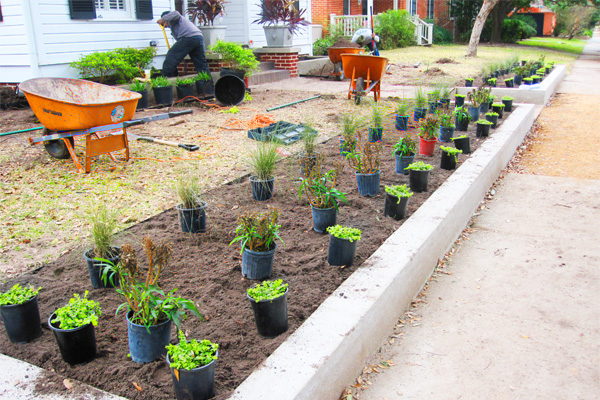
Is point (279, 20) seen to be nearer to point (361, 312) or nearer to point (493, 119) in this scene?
point (493, 119)

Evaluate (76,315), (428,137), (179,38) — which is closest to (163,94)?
(179,38)

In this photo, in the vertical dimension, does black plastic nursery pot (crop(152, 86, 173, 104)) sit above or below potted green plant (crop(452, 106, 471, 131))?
above

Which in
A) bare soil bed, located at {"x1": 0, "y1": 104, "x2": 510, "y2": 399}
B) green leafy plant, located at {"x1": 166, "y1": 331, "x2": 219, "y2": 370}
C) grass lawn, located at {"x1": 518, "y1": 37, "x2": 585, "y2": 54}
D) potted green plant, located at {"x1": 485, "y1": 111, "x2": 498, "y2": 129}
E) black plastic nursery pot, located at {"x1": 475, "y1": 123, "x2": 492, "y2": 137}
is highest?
grass lawn, located at {"x1": 518, "y1": 37, "x2": 585, "y2": 54}

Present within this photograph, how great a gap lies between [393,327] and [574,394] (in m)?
0.96

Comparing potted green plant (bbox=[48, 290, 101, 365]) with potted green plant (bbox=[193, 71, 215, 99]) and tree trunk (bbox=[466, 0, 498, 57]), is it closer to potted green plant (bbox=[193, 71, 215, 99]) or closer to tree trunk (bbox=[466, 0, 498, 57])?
potted green plant (bbox=[193, 71, 215, 99])

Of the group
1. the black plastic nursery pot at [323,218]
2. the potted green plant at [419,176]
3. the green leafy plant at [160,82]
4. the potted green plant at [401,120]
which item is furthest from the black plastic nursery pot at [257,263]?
the green leafy plant at [160,82]

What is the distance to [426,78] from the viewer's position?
13641 millimetres

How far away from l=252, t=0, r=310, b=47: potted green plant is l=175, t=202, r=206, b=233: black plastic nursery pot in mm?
10001

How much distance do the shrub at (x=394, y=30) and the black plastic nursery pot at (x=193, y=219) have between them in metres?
22.2

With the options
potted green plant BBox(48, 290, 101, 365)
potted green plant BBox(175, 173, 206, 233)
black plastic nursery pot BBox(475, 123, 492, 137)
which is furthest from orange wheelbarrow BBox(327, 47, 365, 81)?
potted green plant BBox(48, 290, 101, 365)

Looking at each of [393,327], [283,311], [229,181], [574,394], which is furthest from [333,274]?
[229,181]

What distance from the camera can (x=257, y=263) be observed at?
311 centimetres

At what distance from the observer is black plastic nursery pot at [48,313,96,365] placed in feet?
7.50

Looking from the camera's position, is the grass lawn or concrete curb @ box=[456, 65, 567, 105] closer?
concrete curb @ box=[456, 65, 567, 105]
